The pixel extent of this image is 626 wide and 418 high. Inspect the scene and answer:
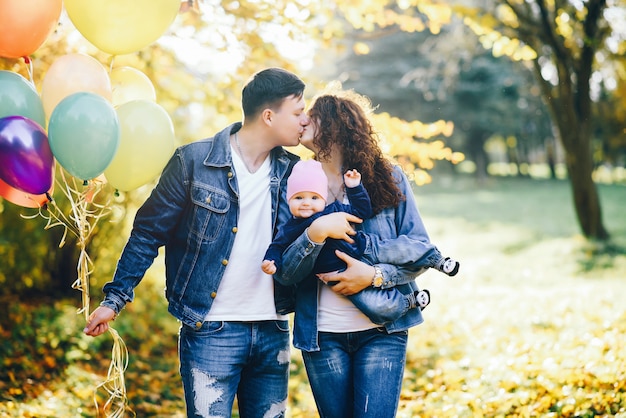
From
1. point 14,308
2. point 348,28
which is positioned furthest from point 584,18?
point 348,28

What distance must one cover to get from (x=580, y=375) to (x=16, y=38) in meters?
4.21

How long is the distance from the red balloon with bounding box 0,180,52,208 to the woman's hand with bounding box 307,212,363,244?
3.86 ft

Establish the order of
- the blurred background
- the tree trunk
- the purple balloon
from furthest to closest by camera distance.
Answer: the tree trunk < the blurred background < the purple balloon

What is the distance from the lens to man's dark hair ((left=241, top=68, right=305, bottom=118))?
288 centimetres

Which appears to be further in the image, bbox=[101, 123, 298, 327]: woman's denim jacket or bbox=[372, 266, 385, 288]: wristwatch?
bbox=[101, 123, 298, 327]: woman's denim jacket

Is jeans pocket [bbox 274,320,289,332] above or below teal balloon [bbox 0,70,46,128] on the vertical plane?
below

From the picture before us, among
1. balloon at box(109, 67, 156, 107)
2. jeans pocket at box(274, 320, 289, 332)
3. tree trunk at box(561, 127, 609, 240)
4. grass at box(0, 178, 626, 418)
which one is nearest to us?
jeans pocket at box(274, 320, 289, 332)

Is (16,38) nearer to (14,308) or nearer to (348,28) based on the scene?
(14,308)

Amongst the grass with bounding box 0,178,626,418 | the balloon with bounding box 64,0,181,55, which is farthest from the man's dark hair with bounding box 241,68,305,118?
the grass with bounding box 0,178,626,418

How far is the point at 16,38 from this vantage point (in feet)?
9.32

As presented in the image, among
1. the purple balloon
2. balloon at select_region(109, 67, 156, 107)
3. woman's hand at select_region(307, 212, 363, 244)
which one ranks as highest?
balloon at select_region(109, 67, 156, 107)

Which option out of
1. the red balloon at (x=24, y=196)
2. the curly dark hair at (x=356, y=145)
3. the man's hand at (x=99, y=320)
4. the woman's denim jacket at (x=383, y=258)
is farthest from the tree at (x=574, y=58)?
the man's hand at (x=99, y=320)

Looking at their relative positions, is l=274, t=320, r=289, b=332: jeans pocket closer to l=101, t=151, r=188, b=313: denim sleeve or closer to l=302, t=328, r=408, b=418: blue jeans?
l=302, t=328, r=408, b=418: blue jeans

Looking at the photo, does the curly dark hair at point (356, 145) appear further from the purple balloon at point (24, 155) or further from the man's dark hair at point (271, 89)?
the purple balloon at point (24, 155)
